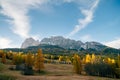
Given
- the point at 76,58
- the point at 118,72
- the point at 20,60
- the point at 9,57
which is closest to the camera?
the point at 118,72

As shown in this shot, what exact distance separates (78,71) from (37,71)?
75.5ft

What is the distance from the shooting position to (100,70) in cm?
12088

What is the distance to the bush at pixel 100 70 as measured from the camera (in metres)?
119

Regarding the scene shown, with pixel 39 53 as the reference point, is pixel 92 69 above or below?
below

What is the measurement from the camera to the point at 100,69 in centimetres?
12081

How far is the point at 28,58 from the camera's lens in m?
136

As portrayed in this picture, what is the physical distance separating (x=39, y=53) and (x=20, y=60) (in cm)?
3416

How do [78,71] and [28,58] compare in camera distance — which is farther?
[28,58]

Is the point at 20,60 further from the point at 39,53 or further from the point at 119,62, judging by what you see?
the point at 119,62

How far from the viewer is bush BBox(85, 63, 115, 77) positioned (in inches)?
4679

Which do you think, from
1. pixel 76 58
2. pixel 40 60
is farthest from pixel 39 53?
pixel 76 58

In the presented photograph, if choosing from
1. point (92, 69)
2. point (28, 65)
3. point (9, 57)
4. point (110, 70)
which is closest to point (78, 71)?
point (92, 69)

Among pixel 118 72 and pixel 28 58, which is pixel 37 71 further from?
pixel 118 72

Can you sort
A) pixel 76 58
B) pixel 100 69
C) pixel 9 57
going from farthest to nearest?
pixel 9 57
pixel 76 58
pixel 100 69
